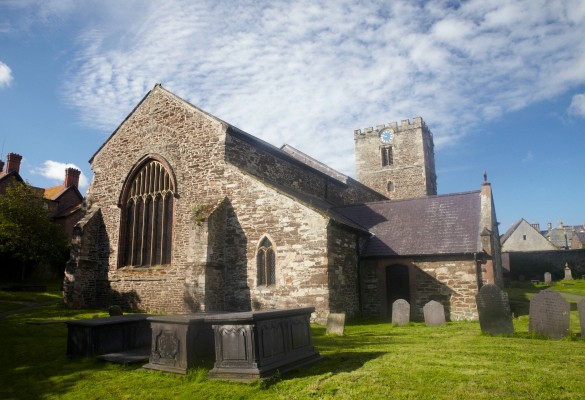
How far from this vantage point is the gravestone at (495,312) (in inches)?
454

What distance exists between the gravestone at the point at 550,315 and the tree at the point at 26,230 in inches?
1288

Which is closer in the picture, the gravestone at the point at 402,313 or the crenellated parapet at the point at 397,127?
the gravestone at the point at 402,313

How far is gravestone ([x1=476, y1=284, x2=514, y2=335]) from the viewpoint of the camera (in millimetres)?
11531

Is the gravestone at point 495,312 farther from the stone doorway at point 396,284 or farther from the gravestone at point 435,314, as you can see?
the stone doorway at point 396,284

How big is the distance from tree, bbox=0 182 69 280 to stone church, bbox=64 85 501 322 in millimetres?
13547

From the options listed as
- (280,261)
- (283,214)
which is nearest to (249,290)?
(280,261)

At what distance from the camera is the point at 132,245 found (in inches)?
788

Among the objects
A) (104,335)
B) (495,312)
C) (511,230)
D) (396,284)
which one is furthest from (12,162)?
(511,230)

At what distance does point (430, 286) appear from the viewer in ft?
56.0

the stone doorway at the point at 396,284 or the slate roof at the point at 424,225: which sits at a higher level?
the slate roof at the point at 424,225

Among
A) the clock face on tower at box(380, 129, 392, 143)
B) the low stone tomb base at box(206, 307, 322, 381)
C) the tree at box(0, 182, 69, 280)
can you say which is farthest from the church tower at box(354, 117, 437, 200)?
the low stone tomb base at box(206, 307, 322, 381)

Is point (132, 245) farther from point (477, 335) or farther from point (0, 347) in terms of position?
point (477, 335)

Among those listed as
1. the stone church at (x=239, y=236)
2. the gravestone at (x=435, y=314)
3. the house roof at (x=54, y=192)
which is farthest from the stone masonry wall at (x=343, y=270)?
the house roof at (x=54, y=192)

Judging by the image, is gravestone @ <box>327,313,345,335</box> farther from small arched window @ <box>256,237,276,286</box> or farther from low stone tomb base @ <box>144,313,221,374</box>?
low stone tomb base @ <box>144,313,221,374</box>
